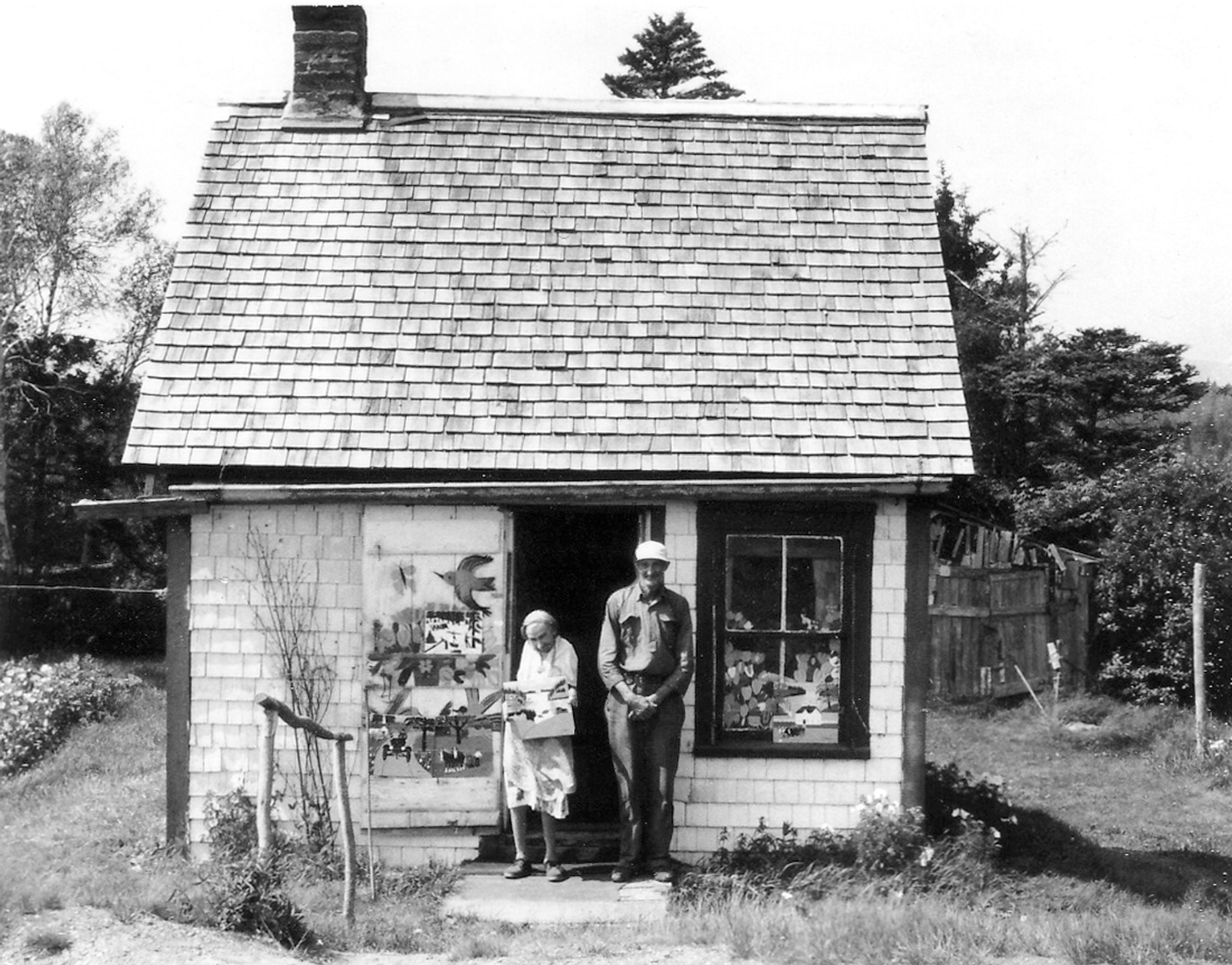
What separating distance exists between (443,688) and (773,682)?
228cm

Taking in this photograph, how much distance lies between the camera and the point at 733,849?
8508 millimetres

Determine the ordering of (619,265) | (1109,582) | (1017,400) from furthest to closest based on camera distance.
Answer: (1017,400) < (1109,582) < (619,265)

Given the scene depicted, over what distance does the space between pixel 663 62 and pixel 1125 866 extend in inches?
1109

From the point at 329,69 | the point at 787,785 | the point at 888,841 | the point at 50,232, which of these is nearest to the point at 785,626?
the point at 787,785

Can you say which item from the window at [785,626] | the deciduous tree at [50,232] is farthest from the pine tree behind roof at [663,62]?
the window at [785,626]

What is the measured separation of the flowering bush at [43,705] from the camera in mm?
13883

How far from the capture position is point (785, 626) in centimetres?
877

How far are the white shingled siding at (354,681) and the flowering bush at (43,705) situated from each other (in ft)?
20.9

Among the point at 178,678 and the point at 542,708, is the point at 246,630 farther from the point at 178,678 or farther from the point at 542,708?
the point at 542,708

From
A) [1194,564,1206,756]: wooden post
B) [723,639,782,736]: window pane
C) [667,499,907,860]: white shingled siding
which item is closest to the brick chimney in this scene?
[723,639,782,736]: window pane

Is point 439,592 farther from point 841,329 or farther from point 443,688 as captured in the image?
point 841,329

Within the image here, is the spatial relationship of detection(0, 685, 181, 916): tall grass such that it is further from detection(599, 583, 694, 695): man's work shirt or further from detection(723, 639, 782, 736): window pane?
detection(723, 639, 782, 736): window pane

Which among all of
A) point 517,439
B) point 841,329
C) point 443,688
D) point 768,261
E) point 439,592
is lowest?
point 443,688

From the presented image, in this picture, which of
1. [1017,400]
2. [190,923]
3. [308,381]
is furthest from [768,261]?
[1017,400]
